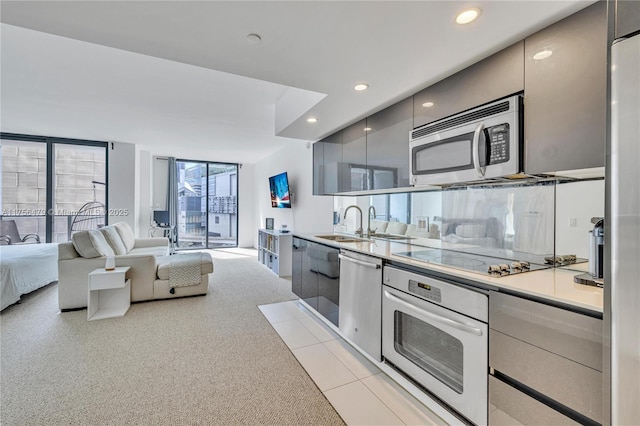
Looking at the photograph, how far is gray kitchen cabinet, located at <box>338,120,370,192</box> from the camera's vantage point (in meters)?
2.78

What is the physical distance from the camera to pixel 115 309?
10.5ft

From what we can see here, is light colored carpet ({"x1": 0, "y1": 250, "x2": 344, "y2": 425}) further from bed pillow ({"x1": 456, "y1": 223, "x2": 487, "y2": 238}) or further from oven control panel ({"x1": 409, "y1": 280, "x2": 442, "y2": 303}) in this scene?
bed pillow ({"x1": 456, "y1": 223, "x2": 487, "y2": 238})

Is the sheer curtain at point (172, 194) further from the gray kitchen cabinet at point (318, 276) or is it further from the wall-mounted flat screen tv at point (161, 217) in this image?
the gray kitchen cabinet at point (318, 276)

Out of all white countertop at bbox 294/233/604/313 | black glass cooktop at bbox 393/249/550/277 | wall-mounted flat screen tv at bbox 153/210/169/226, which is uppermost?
wall-mounted flat screen tv at bbox 153/210/169/226

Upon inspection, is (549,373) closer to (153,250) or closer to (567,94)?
(567,94)

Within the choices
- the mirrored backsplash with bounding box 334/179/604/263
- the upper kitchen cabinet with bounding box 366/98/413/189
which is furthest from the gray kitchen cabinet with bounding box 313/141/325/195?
the mirrored backsplash with bounding box 334/179/604/263

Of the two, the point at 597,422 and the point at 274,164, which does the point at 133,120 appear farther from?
the point at 597,422

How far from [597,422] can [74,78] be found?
181 inches

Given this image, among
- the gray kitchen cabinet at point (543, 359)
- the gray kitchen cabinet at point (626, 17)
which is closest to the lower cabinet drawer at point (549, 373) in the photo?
the gray kitchen cabinet at point (543, 359)

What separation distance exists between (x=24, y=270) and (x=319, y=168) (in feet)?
12.8

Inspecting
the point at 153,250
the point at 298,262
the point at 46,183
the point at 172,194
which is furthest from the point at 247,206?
the point at 298,262

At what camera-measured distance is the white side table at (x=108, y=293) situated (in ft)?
9.78

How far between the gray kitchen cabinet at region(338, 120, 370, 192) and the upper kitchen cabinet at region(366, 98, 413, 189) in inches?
3.4

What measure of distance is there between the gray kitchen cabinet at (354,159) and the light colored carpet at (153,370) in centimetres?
172
